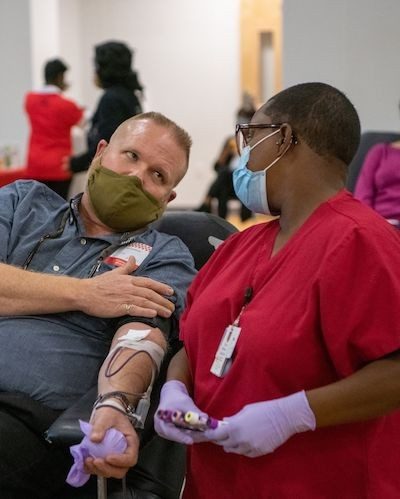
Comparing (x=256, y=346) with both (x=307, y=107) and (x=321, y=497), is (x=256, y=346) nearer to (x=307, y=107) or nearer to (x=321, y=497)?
(x=321, y=497)

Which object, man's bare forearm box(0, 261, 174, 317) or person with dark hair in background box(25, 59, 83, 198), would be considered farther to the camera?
person with dark hair in background box(25, 59, 83, 198)

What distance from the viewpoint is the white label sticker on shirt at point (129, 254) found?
184cm

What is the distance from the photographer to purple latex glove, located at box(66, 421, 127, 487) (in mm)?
1333

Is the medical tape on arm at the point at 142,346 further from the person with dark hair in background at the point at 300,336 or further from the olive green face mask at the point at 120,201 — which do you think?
the olive green face mask at the point at 120,201

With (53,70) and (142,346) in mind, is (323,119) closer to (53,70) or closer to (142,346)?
(142,346)

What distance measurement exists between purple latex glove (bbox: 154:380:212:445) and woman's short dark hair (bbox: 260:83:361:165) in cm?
48

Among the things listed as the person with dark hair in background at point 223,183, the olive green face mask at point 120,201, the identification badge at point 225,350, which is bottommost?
the person with dark hair in background at point 223,183

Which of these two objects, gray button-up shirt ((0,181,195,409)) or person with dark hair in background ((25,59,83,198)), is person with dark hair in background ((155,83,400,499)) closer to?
gray button-up shirt ((0,181,195,409))

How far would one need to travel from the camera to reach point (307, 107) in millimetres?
1307

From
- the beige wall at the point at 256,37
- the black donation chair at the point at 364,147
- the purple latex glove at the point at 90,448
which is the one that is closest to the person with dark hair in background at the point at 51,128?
the black donation chair at the point at 364,147

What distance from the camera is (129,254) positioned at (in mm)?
1851

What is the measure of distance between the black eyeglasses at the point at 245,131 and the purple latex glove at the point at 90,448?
551mm

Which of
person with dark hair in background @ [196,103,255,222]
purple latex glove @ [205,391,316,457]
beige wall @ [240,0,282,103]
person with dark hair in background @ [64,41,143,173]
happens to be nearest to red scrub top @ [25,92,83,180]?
person with dark hair in background @ [64,41,143,173]

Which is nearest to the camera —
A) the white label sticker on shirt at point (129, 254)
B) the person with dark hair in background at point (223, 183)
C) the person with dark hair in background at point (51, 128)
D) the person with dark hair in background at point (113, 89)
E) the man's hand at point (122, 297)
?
the man's hand at point (122, 297)
